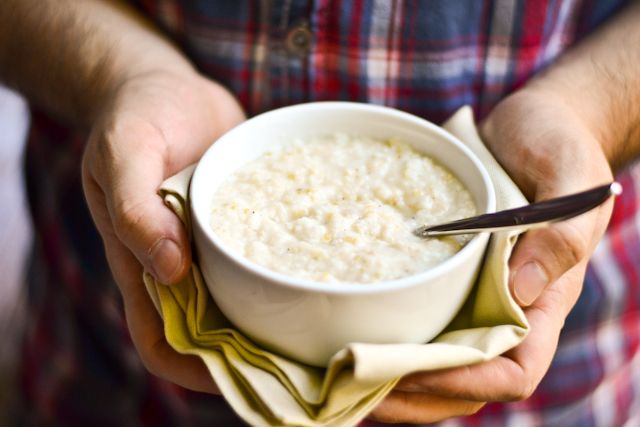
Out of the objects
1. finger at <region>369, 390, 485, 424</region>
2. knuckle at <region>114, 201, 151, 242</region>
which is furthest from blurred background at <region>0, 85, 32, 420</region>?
finger at <region>369, 390, 485, 424</region>

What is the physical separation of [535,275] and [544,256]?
0.08 ft

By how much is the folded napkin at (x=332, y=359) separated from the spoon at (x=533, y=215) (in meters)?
0.04

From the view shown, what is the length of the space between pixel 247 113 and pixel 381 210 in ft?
1.40

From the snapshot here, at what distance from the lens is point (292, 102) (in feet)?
3.98

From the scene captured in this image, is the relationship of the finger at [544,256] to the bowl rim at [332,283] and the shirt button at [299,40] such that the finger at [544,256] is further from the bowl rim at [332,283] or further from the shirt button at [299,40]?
the shirt button at [299,40]

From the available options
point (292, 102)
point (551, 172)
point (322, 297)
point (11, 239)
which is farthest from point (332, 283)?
point (11, 239)

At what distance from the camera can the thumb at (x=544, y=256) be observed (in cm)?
85

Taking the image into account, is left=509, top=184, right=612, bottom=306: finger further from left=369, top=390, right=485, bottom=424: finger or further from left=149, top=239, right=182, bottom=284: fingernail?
left=149, top=239, right=182, bottom=284: fingernail

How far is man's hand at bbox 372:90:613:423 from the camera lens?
0.83 m

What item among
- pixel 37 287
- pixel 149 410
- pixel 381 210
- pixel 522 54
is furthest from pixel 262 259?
pixel 37 287

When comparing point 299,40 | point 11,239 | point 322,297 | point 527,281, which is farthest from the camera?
point 11,239

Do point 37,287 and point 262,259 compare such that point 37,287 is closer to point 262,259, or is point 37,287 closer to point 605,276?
point 262,259

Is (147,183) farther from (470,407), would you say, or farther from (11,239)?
(11,239)

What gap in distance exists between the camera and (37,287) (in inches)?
62.2
